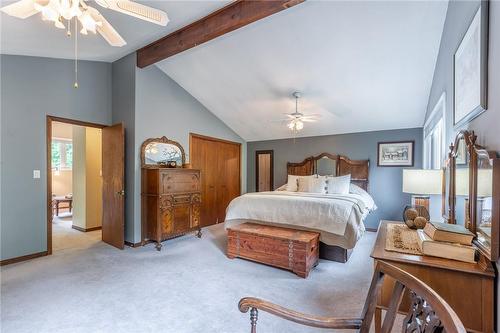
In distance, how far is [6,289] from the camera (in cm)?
260

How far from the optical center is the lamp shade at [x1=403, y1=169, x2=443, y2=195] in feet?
7.43

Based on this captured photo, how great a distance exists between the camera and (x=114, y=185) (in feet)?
13.7

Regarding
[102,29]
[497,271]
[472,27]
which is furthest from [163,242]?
[472,27]

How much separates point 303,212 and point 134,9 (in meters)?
3.01

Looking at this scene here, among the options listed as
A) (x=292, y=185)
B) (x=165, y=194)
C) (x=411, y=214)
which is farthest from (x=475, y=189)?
(x=292, y=185)

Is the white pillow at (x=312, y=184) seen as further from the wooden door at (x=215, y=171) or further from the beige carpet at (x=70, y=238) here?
the beige carpet at (x=70, y=238)

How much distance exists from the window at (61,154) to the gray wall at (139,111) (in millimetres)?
5127

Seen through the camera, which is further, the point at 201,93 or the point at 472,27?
the point at 201,93

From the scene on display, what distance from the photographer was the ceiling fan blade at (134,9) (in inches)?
73.6

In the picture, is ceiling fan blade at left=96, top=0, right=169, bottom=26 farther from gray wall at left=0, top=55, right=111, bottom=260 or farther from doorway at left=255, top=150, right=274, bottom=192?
doorway at left=255, top=150, right=274, bottom=192

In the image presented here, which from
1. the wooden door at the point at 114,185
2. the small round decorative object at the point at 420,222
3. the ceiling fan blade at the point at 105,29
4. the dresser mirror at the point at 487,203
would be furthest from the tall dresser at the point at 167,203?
the dresser mirror at the point at 487,203

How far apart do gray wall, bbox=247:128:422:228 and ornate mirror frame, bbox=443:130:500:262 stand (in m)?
3.55

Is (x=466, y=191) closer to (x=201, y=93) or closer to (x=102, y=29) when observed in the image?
(x=102, y=29)

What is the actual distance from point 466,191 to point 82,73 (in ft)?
17.0
